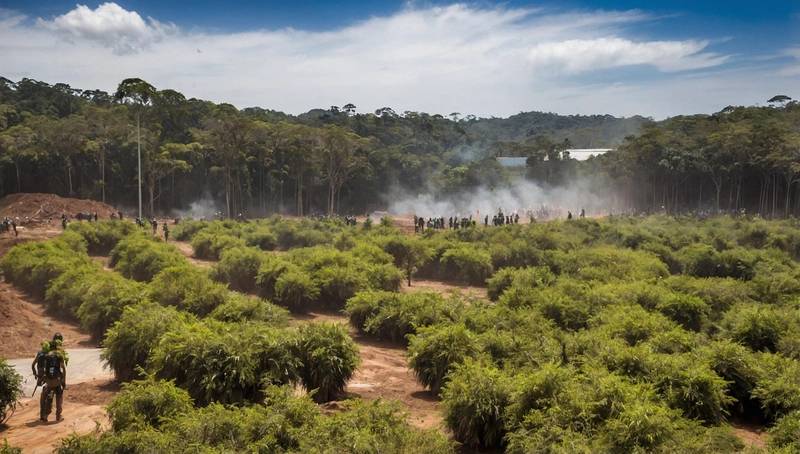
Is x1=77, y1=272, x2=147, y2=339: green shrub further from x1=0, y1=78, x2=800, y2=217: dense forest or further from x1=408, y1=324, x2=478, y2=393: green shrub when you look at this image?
x1=0, y1=78, x2=800, y2=217: dense forest

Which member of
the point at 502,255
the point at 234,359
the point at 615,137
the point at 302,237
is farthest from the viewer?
the point at 615,137

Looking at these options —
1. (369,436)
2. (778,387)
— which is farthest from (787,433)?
(369,436)

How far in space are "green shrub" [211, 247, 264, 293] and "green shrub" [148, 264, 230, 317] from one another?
20.1ft

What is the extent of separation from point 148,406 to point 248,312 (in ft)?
23.6

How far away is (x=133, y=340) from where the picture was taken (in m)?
13.4

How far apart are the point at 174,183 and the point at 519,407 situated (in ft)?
215

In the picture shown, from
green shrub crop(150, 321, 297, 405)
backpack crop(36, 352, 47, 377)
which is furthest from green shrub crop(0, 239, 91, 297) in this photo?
green shrub crop(150, 321, 297, 405)

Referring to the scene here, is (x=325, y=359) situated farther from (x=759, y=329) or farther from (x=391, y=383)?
(x=759, y=329)

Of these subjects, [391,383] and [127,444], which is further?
[391,383]

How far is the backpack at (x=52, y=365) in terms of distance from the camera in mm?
11320

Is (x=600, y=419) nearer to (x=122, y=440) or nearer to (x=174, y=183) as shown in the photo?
(x=122, y=440)

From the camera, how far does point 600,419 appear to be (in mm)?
9695

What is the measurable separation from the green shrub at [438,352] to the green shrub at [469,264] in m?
17.1

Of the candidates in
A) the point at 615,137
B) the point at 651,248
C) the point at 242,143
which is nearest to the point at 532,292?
the point at 651,248
